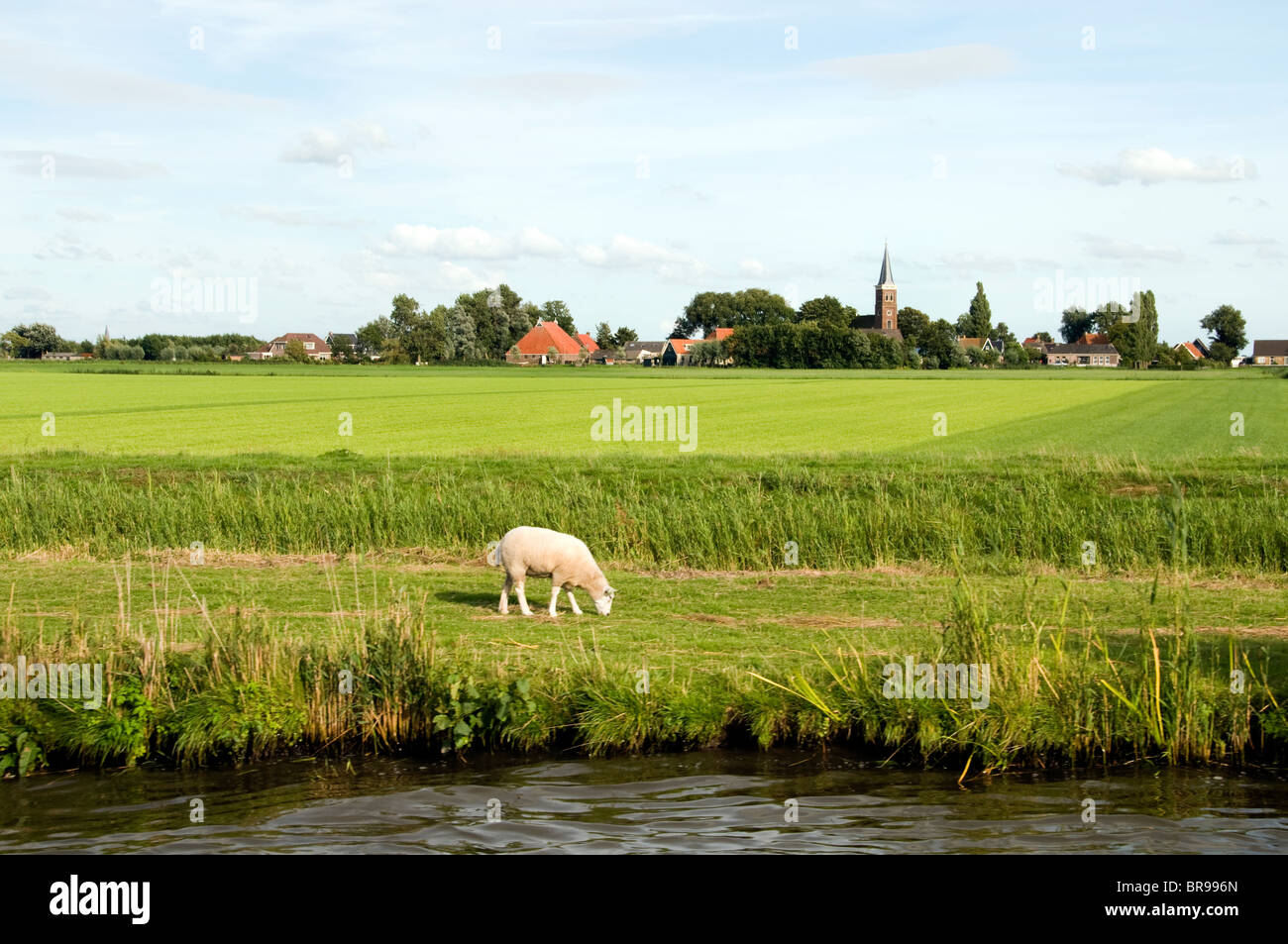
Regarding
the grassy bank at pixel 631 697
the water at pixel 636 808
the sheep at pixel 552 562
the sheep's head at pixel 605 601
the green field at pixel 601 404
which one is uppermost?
the green field at pixel 601 404

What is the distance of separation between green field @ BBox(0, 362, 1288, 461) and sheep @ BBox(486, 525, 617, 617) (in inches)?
686

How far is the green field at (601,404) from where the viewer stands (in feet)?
159

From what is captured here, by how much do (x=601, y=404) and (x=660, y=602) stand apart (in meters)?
69.8

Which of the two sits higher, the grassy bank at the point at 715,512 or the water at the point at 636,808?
the grassy bank at the point at 715,512


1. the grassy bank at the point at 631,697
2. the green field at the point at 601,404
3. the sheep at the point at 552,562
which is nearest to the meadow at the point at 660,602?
the grassy bank at the point at 631,697

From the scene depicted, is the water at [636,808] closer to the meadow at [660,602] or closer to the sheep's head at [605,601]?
the meadow at [660,602]

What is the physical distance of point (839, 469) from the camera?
29.6m

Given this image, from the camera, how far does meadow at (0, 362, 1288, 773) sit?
12742mm

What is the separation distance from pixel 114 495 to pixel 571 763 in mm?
17174

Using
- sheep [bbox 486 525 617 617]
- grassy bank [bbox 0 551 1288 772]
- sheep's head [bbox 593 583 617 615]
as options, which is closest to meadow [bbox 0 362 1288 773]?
grassy bank [bbox 0 551 1288 772]

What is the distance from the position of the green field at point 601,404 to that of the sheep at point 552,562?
17.4 m
